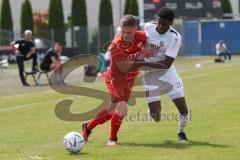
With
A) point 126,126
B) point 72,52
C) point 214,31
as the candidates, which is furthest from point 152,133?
point 214,31

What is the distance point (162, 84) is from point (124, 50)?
865 millimetres

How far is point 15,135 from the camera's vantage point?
39.1 ft

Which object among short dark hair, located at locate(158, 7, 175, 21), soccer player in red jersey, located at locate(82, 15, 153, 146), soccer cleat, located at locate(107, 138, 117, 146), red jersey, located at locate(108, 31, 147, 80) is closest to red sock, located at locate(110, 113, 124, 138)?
soccer player in red jersey, located at locate(82, 15, 153, 146)

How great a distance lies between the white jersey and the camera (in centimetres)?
1041

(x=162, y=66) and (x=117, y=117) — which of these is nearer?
(x=117, y=117)

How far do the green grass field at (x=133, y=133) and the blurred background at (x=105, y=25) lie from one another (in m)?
35.9

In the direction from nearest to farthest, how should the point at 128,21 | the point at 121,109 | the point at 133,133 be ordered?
the point at 128,21 → the point at 121,109 → the point at 133,133

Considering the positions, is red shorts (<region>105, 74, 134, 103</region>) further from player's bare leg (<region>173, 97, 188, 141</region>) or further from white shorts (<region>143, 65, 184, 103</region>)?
player's bare leg (<region>173, 97, 188, 141</region>)

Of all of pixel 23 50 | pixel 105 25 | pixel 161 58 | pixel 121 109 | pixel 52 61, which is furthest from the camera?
pixel 105 25

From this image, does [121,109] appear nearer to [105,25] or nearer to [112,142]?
[112,142]

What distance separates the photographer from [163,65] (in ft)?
34.2

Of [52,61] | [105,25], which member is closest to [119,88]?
[52,61]

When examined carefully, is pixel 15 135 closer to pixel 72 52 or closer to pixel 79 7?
pixel 72 52

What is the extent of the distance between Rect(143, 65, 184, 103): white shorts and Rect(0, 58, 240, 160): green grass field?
0.76 meters
